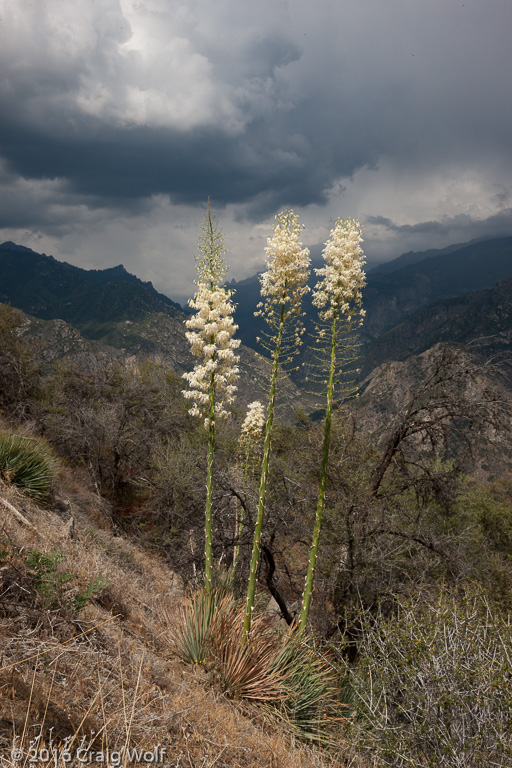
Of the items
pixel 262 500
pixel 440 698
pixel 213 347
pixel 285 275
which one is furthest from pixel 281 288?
pixel 440 698

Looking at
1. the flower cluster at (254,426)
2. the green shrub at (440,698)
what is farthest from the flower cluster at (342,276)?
the flower cluster at (254,426)

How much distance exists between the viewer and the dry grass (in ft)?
7.29

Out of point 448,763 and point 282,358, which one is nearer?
point 448,763

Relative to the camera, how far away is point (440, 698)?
10.8ft

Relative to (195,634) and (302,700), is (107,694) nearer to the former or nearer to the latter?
(195,634)

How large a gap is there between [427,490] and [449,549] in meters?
1.26

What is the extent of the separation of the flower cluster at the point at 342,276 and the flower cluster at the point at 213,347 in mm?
1154

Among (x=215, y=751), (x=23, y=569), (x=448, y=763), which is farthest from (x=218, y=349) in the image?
(x=448, y=763)

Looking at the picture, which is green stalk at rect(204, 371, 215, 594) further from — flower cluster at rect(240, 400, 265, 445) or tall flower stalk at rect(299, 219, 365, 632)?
flower cluster at rect(240, 400, 265, 445)

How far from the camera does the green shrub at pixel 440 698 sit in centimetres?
299

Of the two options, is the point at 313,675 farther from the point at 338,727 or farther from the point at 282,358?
the point at 282,358

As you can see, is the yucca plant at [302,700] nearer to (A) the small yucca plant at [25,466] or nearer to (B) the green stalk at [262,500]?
Result: (B) the green stalk at [262,500]

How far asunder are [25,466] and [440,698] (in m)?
7.48

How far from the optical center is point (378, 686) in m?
3.86
